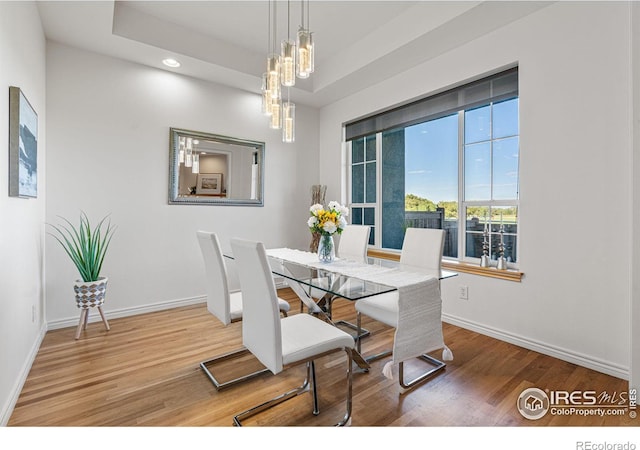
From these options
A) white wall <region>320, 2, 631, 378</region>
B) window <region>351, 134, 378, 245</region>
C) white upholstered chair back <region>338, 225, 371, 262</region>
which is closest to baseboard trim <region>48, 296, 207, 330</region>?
white upholstered chair back <region>338, 225, 371, 262</region>

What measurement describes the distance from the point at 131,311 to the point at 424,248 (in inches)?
120

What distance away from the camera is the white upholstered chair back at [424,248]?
2477 mm

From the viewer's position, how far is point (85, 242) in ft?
9.53

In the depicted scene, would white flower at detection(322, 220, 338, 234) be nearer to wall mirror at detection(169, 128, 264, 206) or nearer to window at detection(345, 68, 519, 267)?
window at detection(345, 68, 519, 267)

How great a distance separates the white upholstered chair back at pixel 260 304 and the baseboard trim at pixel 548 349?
2185 millimetres

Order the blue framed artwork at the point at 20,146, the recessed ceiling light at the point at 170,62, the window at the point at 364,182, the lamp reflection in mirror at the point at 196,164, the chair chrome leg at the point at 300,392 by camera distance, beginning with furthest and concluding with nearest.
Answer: the window at the point at 364,182 < the lamp reflection in mirror at the point at 196,164 < the recessed ceiling light at the point at 170,62 < the blue framed artwork at the point at 20,146 < the chair chrome leg at the point at 300,392

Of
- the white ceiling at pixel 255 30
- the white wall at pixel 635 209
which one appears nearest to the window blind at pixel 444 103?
the white ceiling at pixel 255 30

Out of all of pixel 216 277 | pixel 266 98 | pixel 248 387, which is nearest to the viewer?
pixel 248 387

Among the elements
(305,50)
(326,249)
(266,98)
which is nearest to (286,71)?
(305,50)

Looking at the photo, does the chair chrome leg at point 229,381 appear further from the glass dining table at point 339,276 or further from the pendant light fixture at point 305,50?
the pendant light fixture at point 305,50

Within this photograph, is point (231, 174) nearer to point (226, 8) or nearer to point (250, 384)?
point (226, 8)

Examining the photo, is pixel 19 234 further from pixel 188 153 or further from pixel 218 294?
pixel 188 153
